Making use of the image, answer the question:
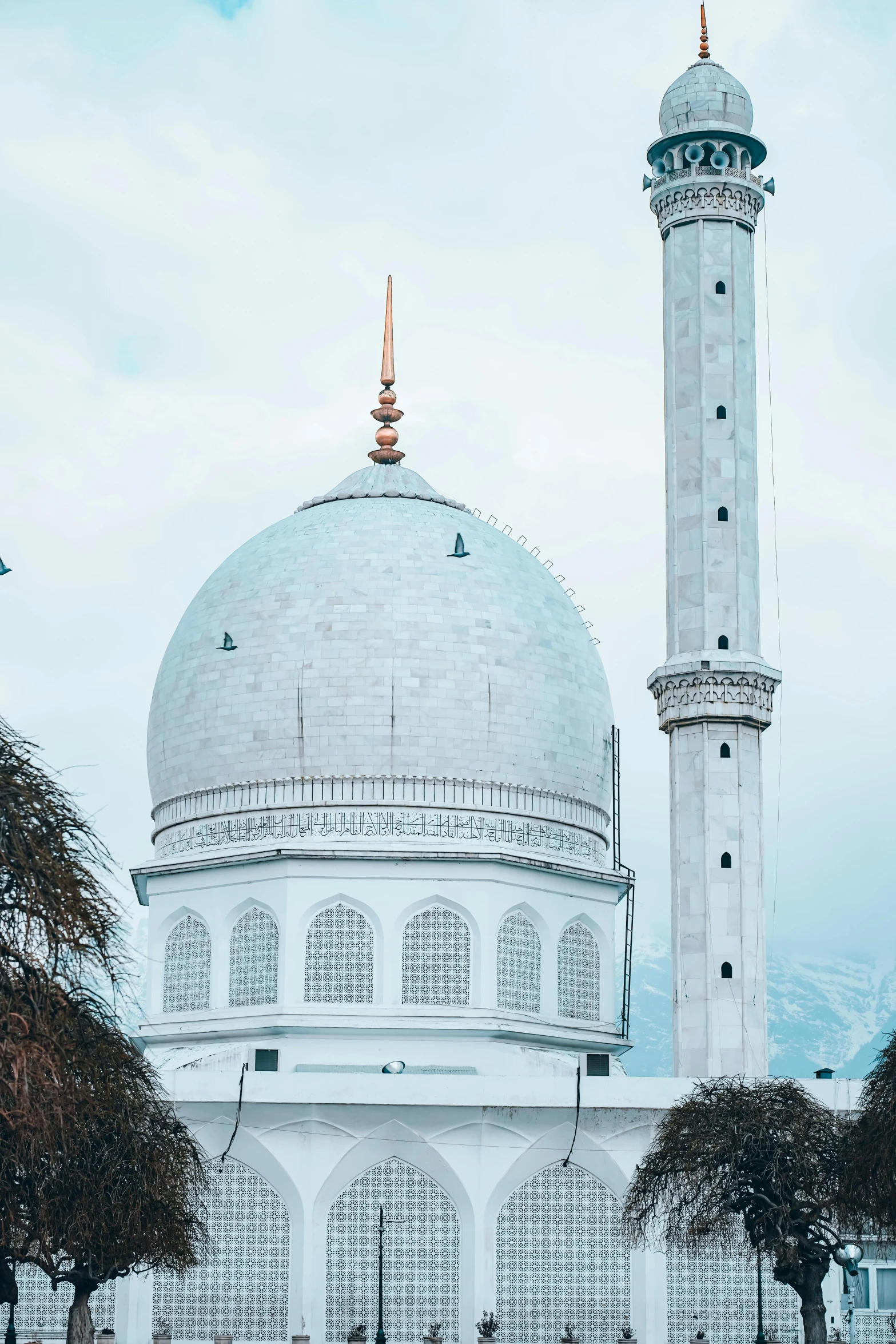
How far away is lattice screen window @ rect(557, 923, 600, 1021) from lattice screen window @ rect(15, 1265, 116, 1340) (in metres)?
9.71

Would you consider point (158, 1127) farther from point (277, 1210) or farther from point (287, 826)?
point (287, 826)

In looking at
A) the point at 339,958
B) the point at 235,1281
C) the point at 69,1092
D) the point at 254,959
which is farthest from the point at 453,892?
the point at 69,1092

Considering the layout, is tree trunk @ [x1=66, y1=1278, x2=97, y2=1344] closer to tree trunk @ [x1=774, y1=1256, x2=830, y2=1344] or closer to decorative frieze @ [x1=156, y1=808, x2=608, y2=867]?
tree trunk @ [x1=774, y1=1256, x2=830, y2=1344]

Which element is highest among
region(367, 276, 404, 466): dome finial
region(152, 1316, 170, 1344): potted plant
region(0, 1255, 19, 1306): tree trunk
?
region(367, 276, 404, 466): dome finial

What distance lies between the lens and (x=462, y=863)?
38500mm

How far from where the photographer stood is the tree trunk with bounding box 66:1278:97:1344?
24.7m

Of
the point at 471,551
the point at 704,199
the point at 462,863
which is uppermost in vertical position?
the point at 704,199

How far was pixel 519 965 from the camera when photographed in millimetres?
38750

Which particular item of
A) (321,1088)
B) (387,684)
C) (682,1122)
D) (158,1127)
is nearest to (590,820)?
(387,684)

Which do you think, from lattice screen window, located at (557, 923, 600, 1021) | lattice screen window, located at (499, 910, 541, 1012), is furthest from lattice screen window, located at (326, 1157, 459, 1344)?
lattice screen window, located at (557, 923, 600, 1021)

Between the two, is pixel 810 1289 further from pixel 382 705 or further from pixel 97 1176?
pixel 382 705

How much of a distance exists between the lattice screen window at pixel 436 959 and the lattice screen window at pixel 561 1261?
13.5 feet

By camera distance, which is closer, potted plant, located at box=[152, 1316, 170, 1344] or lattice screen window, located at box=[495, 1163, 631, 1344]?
potted plant, located at box=[152, 1316, 170, 1344]

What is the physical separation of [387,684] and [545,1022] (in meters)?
6.91
